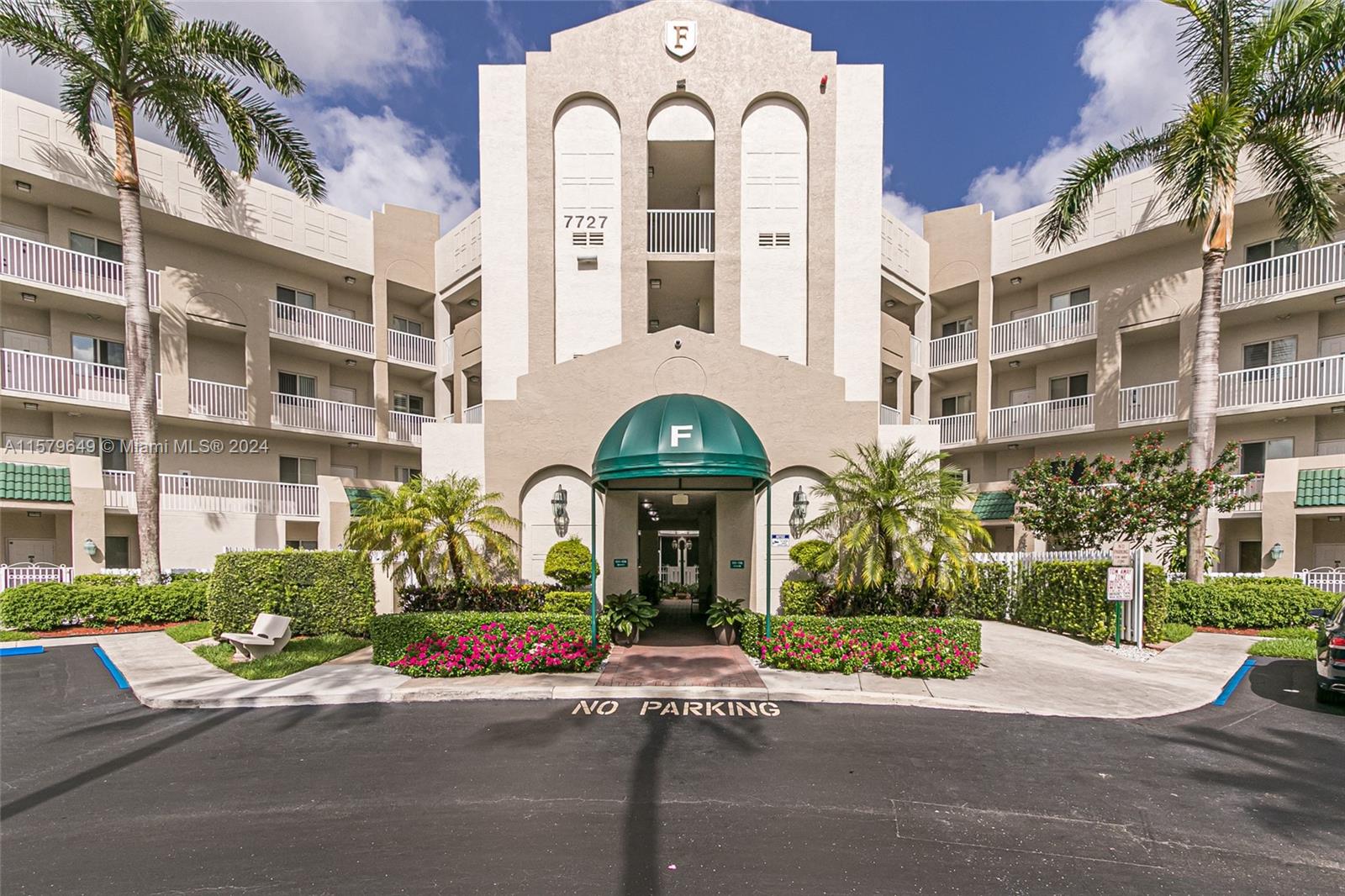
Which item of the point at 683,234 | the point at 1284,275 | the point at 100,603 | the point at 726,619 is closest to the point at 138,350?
the point at 100,603

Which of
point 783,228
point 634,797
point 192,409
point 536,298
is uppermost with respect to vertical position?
point 783,228

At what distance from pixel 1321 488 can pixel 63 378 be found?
39527mm

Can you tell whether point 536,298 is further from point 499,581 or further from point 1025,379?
point 1025,379

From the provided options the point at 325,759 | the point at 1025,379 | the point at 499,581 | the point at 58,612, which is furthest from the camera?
the point at 1025,379

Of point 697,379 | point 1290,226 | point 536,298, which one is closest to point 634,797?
point 697,379

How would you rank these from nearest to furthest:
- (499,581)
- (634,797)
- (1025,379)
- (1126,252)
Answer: (634,797), (499,581), (1126,252), (1025,379)

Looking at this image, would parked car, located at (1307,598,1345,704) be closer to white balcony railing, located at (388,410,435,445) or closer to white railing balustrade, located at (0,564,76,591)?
white railing balustrade, located at (0,564,76,591)

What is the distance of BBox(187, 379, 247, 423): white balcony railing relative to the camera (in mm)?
21688

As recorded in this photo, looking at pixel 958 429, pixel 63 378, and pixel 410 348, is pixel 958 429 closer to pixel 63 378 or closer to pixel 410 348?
pixel 410 348

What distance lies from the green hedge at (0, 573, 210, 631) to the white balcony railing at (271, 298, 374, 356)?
11503mm

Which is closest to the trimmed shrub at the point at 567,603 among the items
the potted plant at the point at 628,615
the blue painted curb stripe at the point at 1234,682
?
the potted plant at the point at 628,615

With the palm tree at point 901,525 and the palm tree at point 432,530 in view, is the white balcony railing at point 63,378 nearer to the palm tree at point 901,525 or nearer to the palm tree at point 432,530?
the palm tree at point 432,530

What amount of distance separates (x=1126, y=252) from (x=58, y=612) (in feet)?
120

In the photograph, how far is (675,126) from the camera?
69.1 feet
